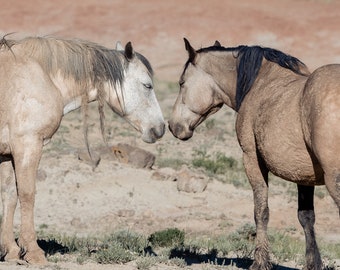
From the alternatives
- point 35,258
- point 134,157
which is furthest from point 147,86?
point 134,157

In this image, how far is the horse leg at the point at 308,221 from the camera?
895 cm

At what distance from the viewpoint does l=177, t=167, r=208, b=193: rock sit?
15438 millimetres

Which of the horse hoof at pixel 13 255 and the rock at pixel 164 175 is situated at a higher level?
the rock at pixel 164 175

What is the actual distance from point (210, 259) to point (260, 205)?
5.85 feet

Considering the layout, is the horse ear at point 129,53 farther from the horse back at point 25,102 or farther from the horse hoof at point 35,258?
the horse hoof at point 35,258

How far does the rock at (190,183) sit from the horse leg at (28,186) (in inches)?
259

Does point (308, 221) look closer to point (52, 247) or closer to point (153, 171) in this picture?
point (52, 247)

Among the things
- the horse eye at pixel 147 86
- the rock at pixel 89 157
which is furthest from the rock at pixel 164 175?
the horse eye at pixel 147 86

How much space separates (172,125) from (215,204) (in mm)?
5181

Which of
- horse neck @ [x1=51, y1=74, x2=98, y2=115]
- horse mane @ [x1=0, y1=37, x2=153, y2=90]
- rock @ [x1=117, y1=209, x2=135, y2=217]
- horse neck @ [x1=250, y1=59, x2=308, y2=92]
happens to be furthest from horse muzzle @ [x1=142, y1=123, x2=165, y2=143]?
rock @ [x1=117, y1=209, x2=135, y2=217]

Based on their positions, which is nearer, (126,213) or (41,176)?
(126,213)

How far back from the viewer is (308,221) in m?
9.09

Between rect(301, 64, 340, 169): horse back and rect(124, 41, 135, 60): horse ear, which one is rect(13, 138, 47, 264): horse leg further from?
rect(301, 64, 340, 169): horse back

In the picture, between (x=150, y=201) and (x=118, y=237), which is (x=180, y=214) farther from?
(x=118, y=237)
